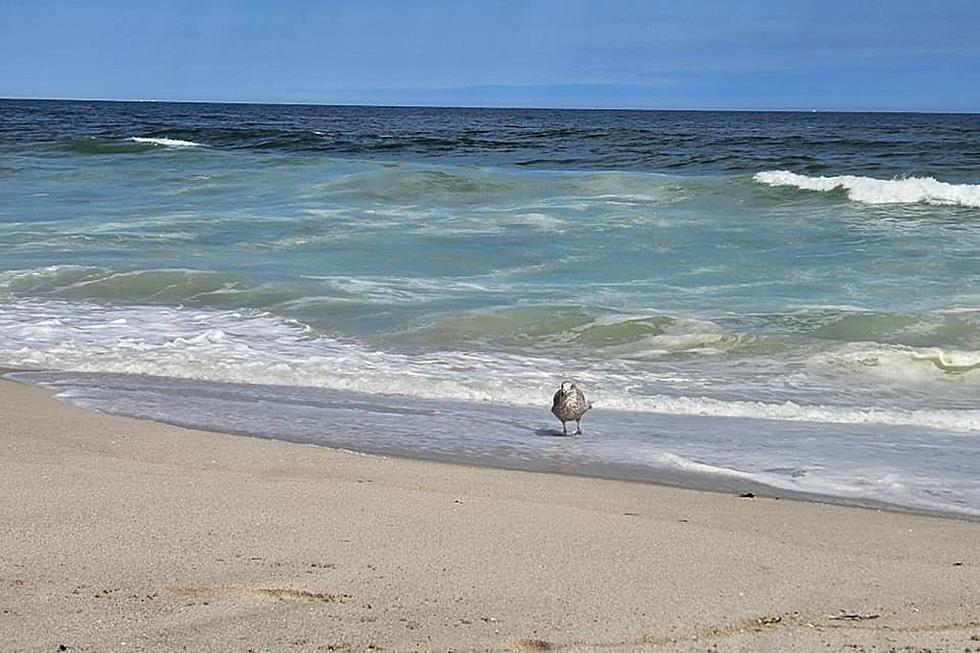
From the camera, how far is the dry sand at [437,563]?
3.17 metres

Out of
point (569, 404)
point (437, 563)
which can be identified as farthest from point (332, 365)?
point (437, 563)

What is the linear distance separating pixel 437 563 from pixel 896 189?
18800 mm

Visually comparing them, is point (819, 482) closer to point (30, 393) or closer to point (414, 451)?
point (414, 451)

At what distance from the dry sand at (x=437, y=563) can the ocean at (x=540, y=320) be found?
2.85ft

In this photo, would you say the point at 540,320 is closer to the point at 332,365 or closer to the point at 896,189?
the point at 332,365

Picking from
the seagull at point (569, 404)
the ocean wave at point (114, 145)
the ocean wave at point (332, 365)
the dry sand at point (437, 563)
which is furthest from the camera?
the ocean wave at point (114, 145)

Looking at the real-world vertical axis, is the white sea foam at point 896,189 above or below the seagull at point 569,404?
above

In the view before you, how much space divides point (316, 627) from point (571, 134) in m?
42.6

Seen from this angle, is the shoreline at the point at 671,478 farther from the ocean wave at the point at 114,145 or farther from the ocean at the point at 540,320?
the ocean wave at the point at 114,145

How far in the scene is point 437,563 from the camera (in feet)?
12.4

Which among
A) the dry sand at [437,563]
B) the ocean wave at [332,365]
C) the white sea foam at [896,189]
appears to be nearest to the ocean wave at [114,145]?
the white sea foam at [896,189]

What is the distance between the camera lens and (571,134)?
147 feet

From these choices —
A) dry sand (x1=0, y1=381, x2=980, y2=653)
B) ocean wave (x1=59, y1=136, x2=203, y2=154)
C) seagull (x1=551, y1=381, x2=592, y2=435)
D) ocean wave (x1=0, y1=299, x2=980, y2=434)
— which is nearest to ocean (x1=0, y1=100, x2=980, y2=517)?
ocean wave (x1=0, y1=299, x2=980, y2=434)

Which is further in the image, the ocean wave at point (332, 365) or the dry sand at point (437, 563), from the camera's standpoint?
the ocean wave at point (332, 365)
